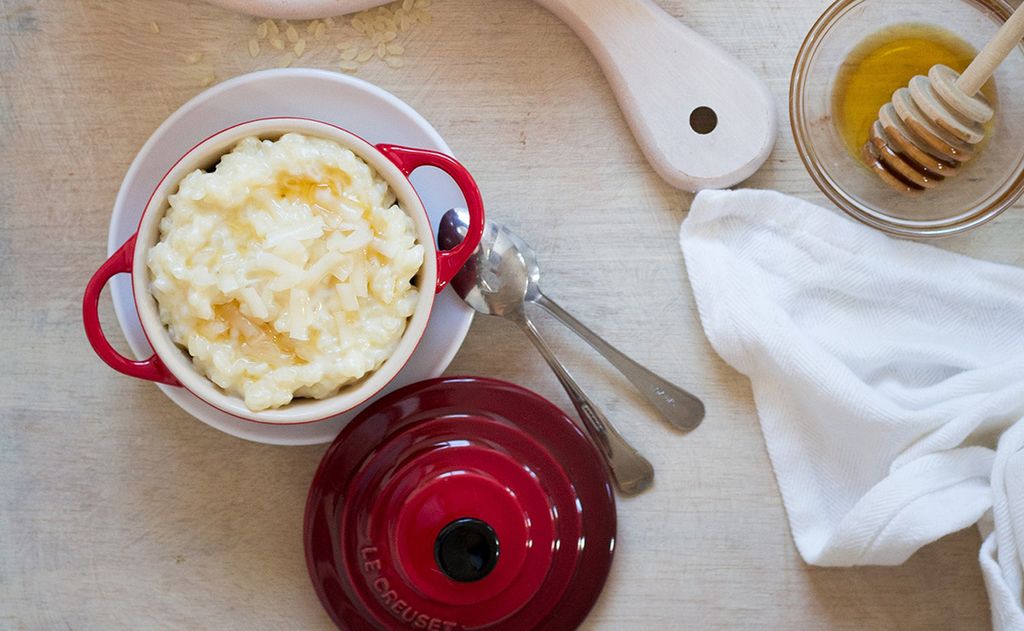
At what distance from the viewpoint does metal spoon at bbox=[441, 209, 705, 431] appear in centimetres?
117

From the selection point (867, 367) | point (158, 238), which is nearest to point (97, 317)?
point (158, 238)

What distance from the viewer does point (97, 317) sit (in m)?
0.98

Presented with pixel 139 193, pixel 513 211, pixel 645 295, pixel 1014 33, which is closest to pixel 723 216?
pixel 645 295

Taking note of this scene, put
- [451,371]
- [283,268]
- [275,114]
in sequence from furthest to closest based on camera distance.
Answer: [451,371] < [275,114] < [283,268]

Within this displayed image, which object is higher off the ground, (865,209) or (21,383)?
(865,209)

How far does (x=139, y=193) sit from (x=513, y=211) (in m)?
0.46

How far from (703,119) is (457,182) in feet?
1.23

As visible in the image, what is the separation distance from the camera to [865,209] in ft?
3.82

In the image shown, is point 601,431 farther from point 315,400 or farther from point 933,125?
point 933,125

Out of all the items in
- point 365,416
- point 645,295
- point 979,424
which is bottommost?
point 365,416

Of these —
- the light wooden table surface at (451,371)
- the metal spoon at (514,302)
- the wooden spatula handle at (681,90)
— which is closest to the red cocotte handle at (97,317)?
the light wooden table surface at (451,371)

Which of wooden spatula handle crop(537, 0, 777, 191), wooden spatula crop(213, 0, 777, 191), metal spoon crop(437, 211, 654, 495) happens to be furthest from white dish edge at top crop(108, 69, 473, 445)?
wooden spatula handle crop(537, 0, 777, 191)

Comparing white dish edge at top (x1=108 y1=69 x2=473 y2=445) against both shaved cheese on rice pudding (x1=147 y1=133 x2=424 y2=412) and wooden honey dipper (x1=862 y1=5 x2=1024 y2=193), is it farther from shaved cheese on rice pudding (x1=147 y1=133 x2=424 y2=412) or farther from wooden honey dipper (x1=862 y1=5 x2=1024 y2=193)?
wooden honey dipper (x1=862 y1=5 x2=1024 y2=193)

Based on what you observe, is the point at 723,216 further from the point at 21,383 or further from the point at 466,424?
the point at 21,383
